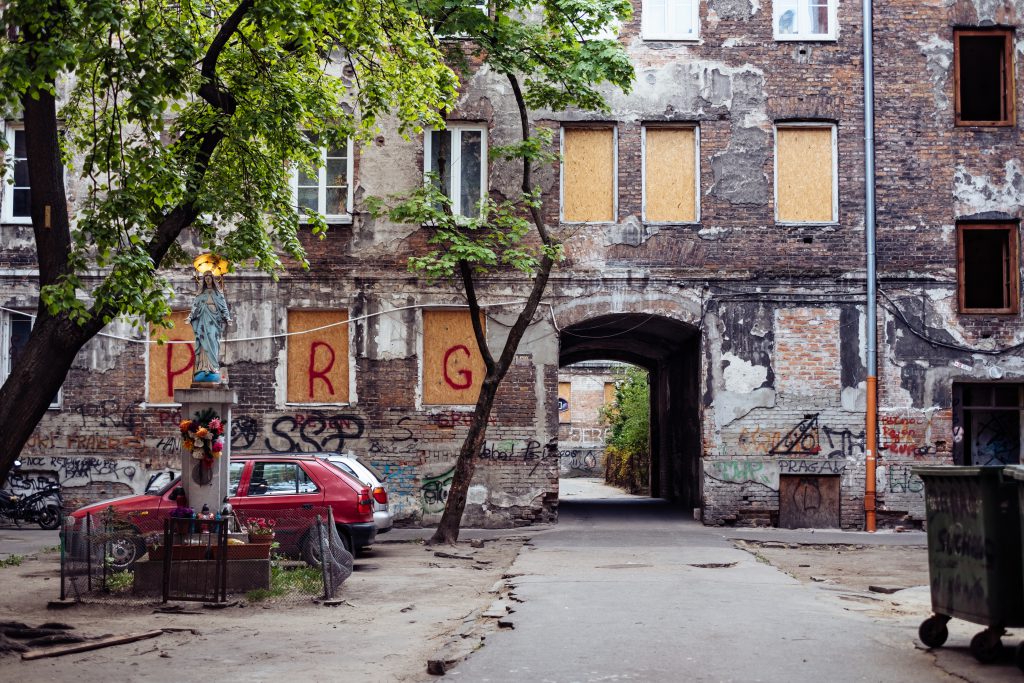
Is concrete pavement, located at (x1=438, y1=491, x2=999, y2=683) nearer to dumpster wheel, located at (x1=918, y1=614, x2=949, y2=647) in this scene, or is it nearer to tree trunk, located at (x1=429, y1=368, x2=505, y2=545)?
dumpster wheel, located at (x1=918, y1=614, x2=949, y2=647)

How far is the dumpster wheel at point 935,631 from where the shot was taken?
8.76 meters

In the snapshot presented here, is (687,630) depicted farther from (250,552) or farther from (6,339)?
(6,339)

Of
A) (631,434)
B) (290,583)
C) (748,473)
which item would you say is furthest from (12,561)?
(631,434)

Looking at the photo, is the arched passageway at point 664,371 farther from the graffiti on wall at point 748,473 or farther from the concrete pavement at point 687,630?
the concrete pavement at point 687,630

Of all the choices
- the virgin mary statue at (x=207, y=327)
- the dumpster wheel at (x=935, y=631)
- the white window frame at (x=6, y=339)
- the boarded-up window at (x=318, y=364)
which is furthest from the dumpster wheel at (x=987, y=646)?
the white window frame at (x=6, y=339)

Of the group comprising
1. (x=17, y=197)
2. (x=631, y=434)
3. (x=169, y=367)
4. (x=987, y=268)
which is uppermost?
(x=17, y=197)

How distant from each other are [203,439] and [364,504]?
8.32 feet

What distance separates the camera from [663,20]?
21156 mm

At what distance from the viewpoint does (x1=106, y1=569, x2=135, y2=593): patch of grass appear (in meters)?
12.2

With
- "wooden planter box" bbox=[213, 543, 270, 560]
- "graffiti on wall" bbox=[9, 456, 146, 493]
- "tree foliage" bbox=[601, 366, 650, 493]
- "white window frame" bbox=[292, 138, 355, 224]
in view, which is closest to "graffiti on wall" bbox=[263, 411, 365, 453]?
"graffiti on wall" bbox=[9, 456, 146, 493]

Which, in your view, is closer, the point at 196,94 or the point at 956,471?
the point at 956,471

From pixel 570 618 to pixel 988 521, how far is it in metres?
3.72

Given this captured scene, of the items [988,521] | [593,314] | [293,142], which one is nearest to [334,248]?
[593,314]

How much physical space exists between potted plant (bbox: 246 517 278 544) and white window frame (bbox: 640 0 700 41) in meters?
12.3
